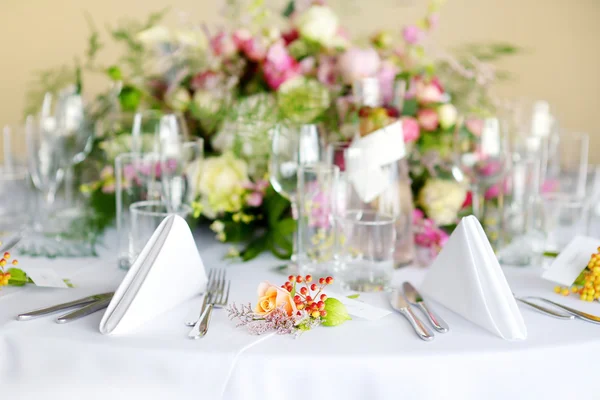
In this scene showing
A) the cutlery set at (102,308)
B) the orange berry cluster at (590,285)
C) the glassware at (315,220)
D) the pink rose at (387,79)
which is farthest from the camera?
the pink rose at (387,79)

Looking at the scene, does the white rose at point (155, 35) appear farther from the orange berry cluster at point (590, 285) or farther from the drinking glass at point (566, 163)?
the orange berry cluster at point (590, 285)

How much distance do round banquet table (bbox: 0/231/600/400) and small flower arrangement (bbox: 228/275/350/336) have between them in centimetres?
2

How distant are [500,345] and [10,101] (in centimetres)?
405

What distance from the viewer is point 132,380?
886mm

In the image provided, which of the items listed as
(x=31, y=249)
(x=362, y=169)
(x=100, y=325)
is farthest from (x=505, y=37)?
(x=100, y=325)

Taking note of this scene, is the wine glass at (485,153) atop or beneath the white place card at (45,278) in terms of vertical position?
atop

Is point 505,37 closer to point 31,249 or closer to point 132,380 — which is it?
point 31,249

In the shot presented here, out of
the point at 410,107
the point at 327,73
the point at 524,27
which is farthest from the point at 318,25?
the point at 524,27

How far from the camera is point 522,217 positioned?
155cm

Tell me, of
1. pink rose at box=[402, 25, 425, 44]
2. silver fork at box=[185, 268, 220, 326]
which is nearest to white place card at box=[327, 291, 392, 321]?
silver fork at box=[185, 268, 220, 326]

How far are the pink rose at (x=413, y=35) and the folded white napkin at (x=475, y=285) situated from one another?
3.31 ft

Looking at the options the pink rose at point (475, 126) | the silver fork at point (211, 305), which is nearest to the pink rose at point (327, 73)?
the pink rose at point (475, 126)

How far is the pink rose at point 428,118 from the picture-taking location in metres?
1.71

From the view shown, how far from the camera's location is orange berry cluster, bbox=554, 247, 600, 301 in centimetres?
114
